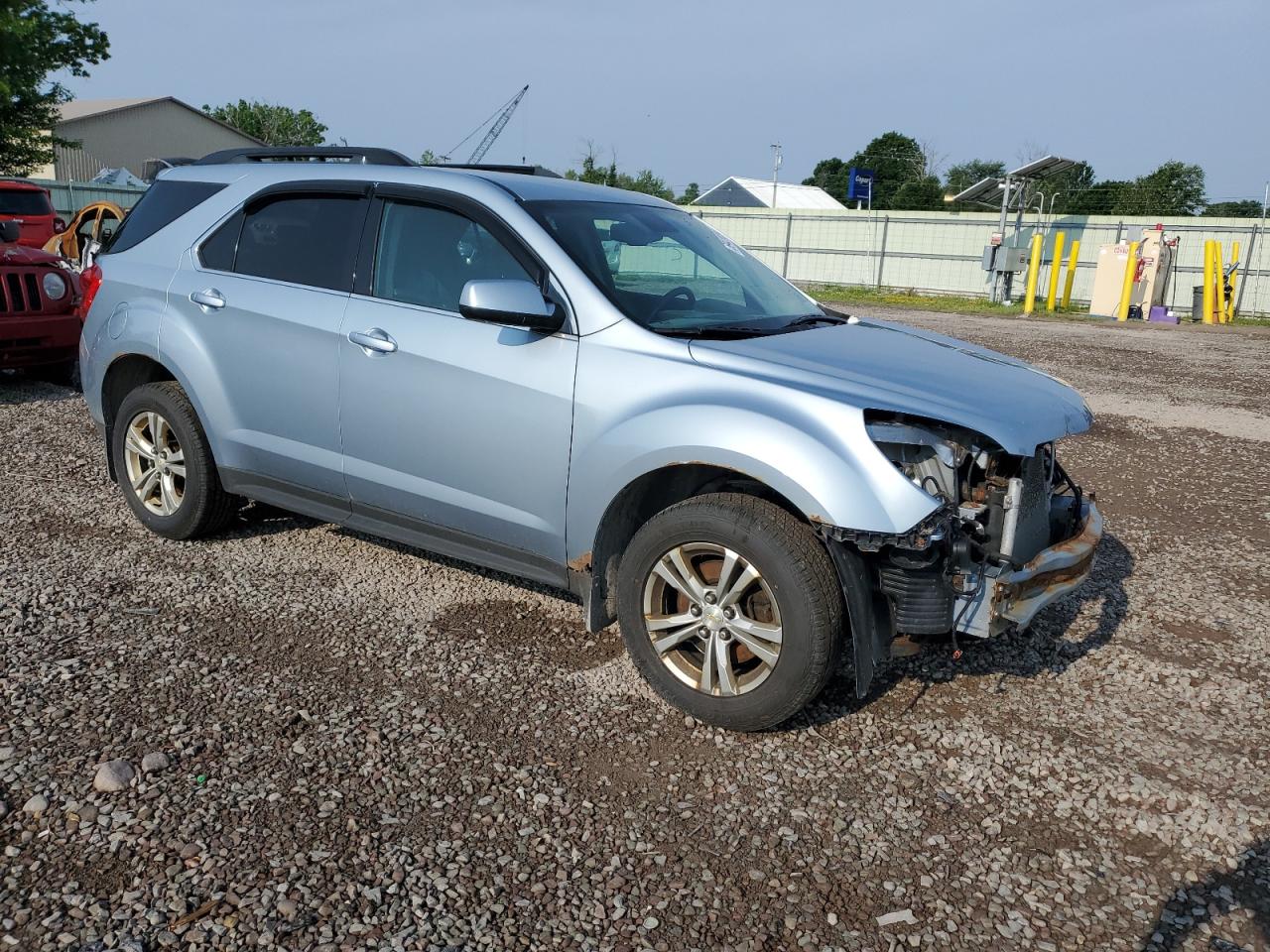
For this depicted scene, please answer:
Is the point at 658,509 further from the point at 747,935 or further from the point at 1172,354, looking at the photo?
the point at 1172,354

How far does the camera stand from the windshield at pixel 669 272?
3949 mm

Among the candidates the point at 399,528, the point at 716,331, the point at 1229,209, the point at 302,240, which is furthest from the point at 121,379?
the point at 1229,209

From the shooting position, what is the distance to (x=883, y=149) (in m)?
89.8

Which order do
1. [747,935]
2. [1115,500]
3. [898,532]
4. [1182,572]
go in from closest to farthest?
1. [747,935]
2. [898,532]
3. [1182,572]
4. [1115,500]

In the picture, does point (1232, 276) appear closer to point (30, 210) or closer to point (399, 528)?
point (399, 528)

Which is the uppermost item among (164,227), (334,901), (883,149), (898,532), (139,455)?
(883,149)

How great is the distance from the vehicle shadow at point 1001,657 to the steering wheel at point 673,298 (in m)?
1.60

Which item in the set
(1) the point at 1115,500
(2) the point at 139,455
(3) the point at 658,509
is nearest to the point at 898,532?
(3) the point at 658,509

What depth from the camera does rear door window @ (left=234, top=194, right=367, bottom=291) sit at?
4484mm

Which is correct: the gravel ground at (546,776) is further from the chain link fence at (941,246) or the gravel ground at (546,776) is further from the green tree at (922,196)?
the green tree at (922,196)

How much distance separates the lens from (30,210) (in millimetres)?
18719

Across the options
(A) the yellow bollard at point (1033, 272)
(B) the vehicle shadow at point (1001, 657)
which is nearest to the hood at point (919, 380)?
(B) the vehicle shadow at point (1001, 657)

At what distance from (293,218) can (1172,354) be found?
14.8m

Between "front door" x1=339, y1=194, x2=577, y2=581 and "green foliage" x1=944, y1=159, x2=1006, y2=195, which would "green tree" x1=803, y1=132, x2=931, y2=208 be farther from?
"front door" x1=339, y1=194, x2=577, y2=581
